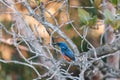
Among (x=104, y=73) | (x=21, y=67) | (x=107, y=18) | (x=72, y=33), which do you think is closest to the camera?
(x=107, y=18)

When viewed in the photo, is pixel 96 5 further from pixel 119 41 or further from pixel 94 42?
pixel 94 42

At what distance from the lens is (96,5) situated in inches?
96.5

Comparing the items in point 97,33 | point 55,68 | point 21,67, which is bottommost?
point 21,67

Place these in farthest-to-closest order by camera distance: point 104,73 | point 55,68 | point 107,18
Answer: point 104,73 → point 55,68 → point 107,18

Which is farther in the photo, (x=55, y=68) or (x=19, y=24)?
(x=19, y=24)

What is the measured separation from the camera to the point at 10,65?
19.0 feet

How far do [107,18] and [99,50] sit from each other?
40cm

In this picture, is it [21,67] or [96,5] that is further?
[21,67]

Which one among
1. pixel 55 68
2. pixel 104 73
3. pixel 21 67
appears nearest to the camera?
pixel 55 68

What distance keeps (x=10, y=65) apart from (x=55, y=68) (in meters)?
3.45

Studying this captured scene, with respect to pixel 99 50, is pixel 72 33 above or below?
below

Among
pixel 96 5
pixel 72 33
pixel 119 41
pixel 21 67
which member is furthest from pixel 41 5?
pixel 21 67

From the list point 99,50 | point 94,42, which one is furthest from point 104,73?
point 94,42

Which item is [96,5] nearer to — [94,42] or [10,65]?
[94,42]
